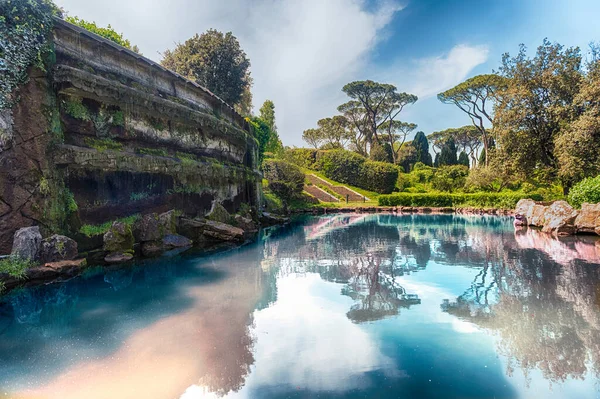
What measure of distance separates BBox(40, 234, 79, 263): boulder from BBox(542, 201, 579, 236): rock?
18.0 m

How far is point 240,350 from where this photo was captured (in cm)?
409

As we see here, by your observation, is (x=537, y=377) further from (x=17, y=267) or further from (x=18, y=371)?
(x=17, y=267)

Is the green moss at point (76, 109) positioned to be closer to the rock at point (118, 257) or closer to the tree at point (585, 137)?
the rock at point (118, 257)

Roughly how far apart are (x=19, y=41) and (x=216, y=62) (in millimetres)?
22502

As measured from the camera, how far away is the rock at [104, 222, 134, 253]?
→ 393 inches

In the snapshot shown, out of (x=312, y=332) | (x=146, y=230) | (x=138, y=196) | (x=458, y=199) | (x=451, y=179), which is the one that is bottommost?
(x=312, y=332)

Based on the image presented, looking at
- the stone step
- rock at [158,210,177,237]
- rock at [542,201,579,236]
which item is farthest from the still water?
the stone step

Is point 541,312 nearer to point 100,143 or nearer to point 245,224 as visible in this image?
point 100,143

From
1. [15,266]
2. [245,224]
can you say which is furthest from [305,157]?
[15,266]

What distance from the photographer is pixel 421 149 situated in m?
56.5

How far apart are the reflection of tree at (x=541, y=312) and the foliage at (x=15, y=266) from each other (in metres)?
9.12

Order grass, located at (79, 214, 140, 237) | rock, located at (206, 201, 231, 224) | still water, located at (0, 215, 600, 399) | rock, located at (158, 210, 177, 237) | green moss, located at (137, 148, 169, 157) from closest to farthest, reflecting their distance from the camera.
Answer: still water, located at (0, 215, 600, 399)
grass, located at (79, 214, 140, 237)
rock, located at (158, 210, 177, 237)
green moss, located at (137, 148, 169, 157)
rock, located at (206, 201, 231, 224)

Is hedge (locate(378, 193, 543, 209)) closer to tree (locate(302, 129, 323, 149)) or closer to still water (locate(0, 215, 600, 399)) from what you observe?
still water (locate(0, 215, 600, 399))

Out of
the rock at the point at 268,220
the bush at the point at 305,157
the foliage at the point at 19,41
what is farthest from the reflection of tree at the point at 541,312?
the bush at the point at 305,157
